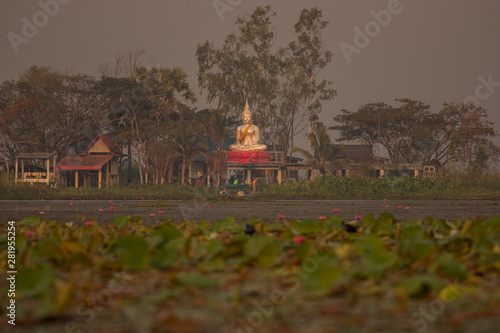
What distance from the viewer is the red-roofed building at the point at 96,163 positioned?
40.4 meters

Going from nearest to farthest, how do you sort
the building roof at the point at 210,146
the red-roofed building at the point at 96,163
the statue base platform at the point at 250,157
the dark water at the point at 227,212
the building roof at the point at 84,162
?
the dark water at the point at 227,212, the building roof at the point at 84,162, the red-roofed building at the point at 96,163, the statue base platform at the point at 250,157, the building roof at the point at 210,146

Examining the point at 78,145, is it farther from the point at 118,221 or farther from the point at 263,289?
the point at 263,289

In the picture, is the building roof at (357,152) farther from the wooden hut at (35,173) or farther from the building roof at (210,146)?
the wooden hut at (35,173)

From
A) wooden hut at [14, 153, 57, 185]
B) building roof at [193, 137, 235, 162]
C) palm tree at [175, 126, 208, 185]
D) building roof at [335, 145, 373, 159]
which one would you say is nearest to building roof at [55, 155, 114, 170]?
wooden hut at [14, 153, 57, 185]

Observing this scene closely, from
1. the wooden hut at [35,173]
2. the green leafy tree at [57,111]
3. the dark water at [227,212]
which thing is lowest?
the dark water at [227,212]

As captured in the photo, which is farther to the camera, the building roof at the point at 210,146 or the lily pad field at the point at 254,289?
the building roof at the point at 210,146

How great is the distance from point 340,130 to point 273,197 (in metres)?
27.3

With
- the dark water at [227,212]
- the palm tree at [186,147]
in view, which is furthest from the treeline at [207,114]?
the dark water at [227,212]

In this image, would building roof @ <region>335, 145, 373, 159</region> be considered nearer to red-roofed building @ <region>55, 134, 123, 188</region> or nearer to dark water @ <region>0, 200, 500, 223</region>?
red-roofed building @ <region>55, 134, 123, 188</region>

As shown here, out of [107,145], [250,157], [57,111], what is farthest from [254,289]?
[57,111]

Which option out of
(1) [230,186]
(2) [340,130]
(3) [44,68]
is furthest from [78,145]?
(2) [340,130]

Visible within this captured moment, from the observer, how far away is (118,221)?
7.98 meters

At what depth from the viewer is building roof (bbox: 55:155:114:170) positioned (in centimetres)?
4016

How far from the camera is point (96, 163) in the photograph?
40719 millimetres
